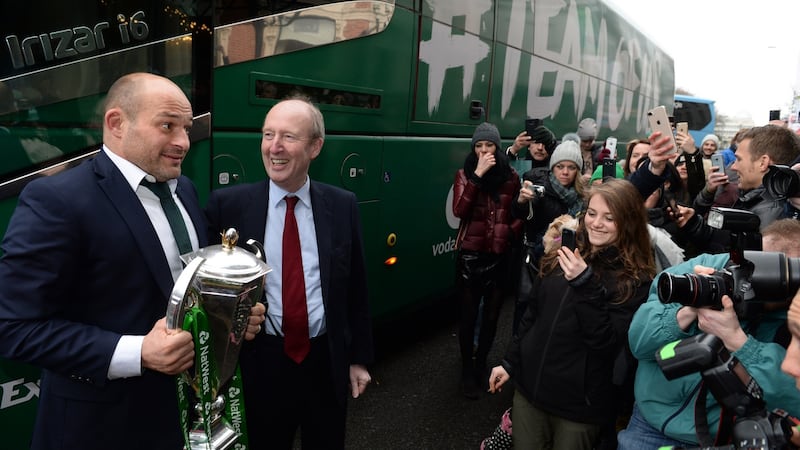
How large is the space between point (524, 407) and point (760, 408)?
1.27 m

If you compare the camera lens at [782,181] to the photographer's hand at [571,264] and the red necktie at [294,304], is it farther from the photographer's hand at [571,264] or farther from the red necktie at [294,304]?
the red necktie at [294,304]

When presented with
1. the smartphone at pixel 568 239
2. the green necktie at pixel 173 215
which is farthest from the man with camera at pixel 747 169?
the green necktie at pixel 173 215

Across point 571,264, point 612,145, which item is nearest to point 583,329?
point 571,264

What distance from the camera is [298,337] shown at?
2250mm

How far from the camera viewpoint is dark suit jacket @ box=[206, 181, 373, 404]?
2.27 meters

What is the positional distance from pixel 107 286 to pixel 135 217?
202 mm

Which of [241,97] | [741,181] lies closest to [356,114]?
[241,97]

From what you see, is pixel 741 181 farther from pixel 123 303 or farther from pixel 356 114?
pixel 123 303

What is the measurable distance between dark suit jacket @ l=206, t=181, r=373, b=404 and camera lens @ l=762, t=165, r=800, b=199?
79.7 inches

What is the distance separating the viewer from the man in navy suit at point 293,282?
7.39ft

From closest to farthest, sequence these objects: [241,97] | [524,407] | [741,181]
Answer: [524,407] → [241,97] → [741,181]

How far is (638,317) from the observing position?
2158 millimetres

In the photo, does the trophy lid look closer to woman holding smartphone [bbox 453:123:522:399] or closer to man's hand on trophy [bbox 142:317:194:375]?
man's hand on trophy [bbox 142:317:194:375]

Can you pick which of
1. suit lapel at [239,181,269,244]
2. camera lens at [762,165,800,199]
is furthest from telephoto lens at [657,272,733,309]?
suit lapel at [239,181,269,244]
